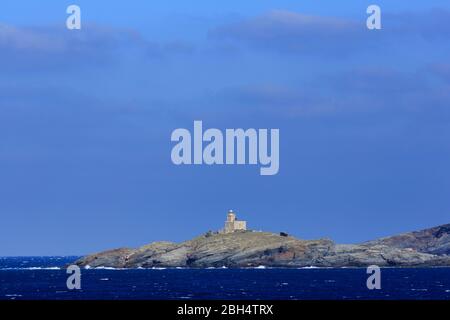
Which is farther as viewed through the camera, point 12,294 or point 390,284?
point 390,284

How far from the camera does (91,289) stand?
175 metres

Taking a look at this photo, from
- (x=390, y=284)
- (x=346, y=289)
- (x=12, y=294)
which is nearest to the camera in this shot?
(x=12, y=294)

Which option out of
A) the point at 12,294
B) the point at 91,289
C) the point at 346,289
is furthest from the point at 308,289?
the point at 12,294

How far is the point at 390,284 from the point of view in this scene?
188m
